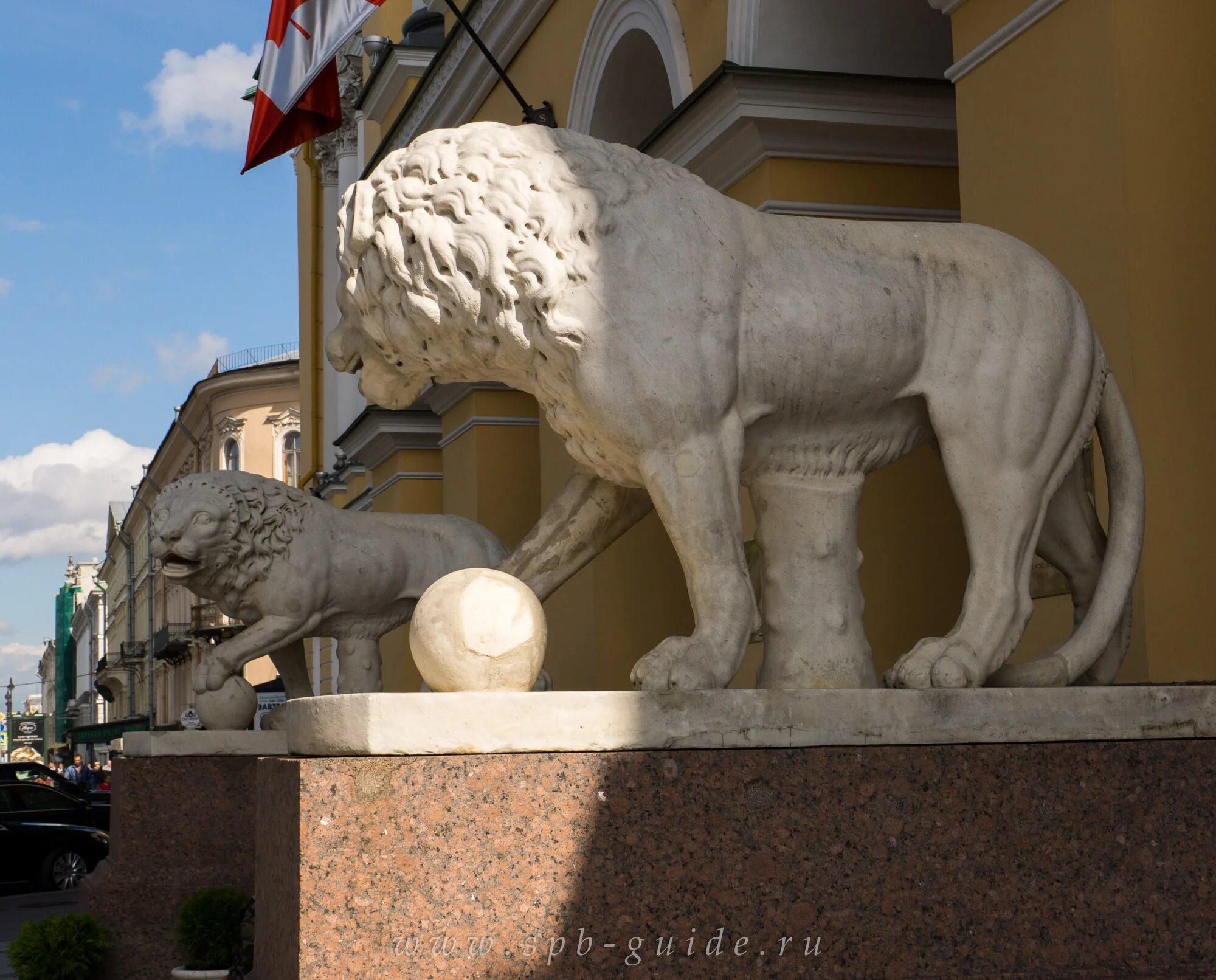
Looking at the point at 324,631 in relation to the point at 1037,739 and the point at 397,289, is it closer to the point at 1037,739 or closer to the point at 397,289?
the point at 397,289

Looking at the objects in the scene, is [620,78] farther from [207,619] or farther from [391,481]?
[207,619]

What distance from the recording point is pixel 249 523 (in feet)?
22.4

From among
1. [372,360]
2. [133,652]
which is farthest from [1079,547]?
[133,652]

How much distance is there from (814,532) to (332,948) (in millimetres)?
1478

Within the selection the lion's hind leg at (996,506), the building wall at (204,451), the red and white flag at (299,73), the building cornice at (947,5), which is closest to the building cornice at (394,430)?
the red and white flag at (299,73)

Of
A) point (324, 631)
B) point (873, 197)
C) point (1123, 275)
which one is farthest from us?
point (873, 197)

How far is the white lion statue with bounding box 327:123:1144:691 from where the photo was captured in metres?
3.32

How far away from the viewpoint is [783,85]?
7938 millimetres

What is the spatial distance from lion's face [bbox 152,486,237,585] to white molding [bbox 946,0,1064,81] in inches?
142

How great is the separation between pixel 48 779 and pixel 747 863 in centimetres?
2058

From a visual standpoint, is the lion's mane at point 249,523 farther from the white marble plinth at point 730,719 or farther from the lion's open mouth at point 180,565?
the white marble plinth at point 730,719

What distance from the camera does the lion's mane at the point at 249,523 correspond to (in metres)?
6.75

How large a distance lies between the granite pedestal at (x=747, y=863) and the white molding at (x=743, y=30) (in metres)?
5.84

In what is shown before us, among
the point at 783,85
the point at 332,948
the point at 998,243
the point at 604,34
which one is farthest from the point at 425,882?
the point at 604,34
